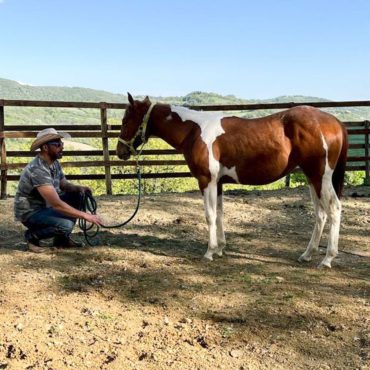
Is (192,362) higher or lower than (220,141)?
lower

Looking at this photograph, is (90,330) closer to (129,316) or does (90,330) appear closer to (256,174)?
(129,316)

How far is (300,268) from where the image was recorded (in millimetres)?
5242

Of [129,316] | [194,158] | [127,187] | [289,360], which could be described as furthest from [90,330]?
[127,187]

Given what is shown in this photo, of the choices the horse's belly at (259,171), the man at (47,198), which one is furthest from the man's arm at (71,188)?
the horse's belly at (259,171)

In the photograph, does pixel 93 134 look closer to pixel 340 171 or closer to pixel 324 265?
pixel 340 171

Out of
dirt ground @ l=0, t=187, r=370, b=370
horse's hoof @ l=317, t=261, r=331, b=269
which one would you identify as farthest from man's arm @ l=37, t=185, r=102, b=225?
horse's hoof @ l=317, t=261, r=331, b=269

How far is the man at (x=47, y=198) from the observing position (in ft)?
16.6

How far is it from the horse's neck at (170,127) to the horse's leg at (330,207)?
177 cm

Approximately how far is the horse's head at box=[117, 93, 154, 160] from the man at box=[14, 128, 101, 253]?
80 cm

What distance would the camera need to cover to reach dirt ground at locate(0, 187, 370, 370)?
3230 mm

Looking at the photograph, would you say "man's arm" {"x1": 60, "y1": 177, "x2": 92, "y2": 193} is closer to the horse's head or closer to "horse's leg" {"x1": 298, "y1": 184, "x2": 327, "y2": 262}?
the horse's head

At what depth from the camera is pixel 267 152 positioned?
17.7 ft

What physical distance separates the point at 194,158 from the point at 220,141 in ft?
1.22

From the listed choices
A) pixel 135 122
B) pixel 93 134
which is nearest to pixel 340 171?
pixel 135 122
